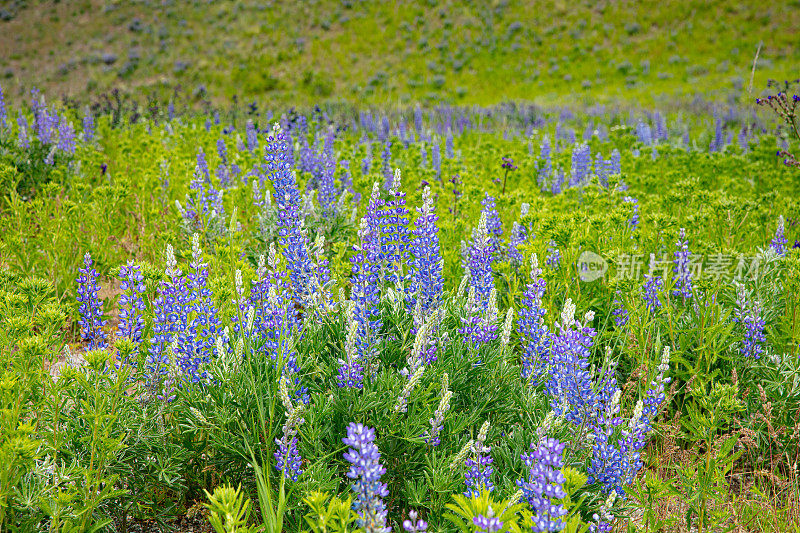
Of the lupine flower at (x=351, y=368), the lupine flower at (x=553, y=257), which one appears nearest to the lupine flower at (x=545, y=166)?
the lupine flower at (x=553, y=257)

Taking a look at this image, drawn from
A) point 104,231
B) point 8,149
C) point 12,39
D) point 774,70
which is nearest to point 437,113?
point 8,149

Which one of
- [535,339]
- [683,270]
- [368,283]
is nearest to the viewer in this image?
[368,283]

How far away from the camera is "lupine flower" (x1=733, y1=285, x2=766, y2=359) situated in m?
3.24

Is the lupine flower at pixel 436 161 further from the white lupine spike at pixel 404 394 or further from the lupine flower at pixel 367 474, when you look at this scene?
the lupine flower at pixel 367 474

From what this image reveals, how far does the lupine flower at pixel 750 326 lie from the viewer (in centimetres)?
324

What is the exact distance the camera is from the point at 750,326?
10.8ft

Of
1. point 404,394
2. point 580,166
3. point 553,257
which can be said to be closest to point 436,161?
point 580,166

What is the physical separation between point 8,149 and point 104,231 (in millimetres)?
2978

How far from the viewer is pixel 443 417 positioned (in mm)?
2146

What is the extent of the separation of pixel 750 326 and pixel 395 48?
29.2m

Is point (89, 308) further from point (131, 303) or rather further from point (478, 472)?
point (478, 472)

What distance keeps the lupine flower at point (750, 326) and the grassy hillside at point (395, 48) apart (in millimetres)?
19688

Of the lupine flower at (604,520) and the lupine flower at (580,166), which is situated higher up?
the lupine flower at (604,520)

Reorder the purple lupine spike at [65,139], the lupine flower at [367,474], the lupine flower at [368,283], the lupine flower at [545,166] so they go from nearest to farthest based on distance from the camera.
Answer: the lupine flower at [367,474], the lupine flower at [368,283], the purple lupine spike at [65,139], the lupine flower at [545,166]
